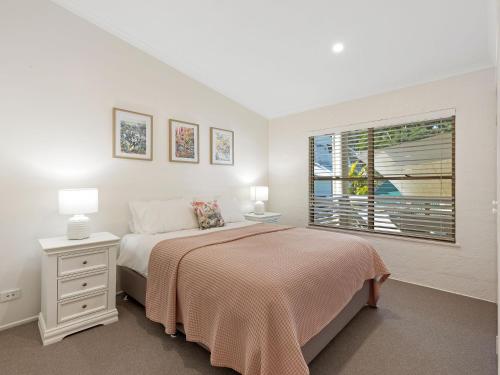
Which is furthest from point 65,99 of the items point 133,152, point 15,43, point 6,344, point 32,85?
point 6,344

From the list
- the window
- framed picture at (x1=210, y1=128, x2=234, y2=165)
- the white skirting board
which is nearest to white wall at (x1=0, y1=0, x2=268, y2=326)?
the white skirting board

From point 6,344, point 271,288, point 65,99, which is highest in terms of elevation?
point 65,99

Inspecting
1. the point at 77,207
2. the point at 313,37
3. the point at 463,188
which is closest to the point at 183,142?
the point at 77,207

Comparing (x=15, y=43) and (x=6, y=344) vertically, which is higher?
(x=15, y=43)

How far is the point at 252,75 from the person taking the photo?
3463mm

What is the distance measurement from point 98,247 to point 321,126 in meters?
3.31

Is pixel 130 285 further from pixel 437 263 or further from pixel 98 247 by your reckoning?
pixel 437 263

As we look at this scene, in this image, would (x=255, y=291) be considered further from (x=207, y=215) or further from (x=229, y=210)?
(x=229, y=210)

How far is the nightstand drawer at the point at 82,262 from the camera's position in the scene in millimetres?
2072

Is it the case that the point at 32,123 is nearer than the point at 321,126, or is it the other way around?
the point at 32,123

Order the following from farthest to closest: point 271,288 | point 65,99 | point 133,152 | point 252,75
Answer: point 252,75, point 133,152, point 65,99, point 271,288

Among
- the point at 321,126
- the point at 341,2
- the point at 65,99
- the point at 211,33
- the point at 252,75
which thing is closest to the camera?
the point at 341,2

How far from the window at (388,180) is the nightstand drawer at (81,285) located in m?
2.97

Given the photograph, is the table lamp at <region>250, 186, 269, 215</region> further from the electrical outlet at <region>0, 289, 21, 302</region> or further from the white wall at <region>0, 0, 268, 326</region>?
the electrical outlet at <region>0, 289, 21, 302</region>
